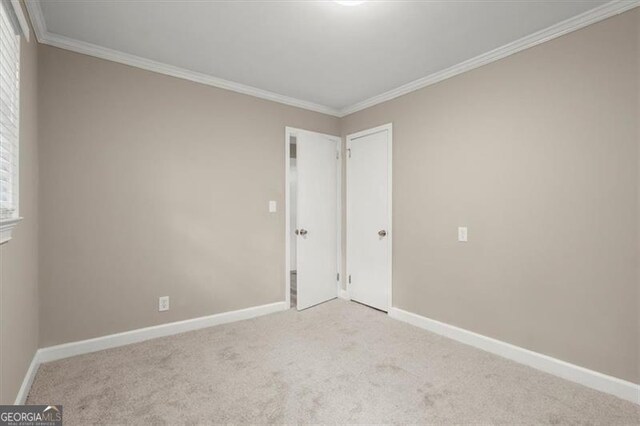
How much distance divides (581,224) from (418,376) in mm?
1501

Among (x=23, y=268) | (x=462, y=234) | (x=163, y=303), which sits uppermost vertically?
(x=462, y=234)

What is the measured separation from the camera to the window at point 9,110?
1.41 meters

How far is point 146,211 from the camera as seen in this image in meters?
2.71

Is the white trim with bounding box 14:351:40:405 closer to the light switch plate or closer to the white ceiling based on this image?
the white ceiling

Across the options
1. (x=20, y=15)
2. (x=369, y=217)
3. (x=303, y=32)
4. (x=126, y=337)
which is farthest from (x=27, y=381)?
(x=369, y=217)

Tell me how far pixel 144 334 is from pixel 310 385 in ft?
5.21

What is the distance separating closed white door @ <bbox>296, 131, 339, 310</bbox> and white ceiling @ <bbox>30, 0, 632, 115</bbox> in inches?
39.4

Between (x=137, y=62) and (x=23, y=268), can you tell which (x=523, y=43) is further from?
(x=23, y=268)

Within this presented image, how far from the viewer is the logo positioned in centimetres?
145

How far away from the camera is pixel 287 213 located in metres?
3.58

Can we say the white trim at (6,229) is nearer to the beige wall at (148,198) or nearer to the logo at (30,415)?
the logo at (30,415)

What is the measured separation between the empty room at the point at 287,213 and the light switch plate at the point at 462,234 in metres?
0.06

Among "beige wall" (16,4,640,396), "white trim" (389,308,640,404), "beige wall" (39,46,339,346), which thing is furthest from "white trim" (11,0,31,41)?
"white trim" (389,308,640,404)

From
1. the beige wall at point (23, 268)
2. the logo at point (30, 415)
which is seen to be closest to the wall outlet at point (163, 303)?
the beige wall at point (23, 268)
